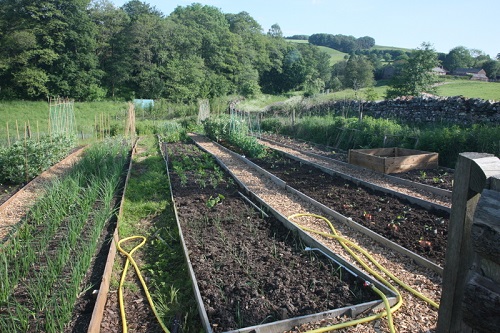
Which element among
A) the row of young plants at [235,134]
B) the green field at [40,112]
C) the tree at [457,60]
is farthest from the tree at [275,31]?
the row of young plants at [235,134]

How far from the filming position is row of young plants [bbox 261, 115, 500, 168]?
9.16 m

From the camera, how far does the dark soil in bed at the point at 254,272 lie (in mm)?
3131

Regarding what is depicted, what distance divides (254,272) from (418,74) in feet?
86.4

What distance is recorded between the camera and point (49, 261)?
3.54m

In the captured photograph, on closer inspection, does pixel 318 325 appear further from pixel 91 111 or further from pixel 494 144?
pixel 91 111

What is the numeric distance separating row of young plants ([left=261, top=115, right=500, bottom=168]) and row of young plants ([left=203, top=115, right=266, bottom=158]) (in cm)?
308

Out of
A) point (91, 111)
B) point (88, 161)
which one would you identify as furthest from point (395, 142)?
point (91, 111)

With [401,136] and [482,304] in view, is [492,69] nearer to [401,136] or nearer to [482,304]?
[401,136]

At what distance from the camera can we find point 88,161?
8328 mm

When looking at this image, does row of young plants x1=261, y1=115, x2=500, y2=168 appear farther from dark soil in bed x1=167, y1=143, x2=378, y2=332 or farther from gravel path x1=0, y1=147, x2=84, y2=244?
gravel path x1=0, y1=147, x2=84, y2=244

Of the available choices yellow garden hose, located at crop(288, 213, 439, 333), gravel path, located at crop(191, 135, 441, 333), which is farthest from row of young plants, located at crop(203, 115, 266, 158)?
yellow garden hose, located at crop(288, 213, 439, 333)

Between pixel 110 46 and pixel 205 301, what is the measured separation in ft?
146

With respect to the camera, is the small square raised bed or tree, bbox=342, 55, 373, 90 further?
tree, bbox=342, 55, 373, 90

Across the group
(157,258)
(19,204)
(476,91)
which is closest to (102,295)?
(157,258)
